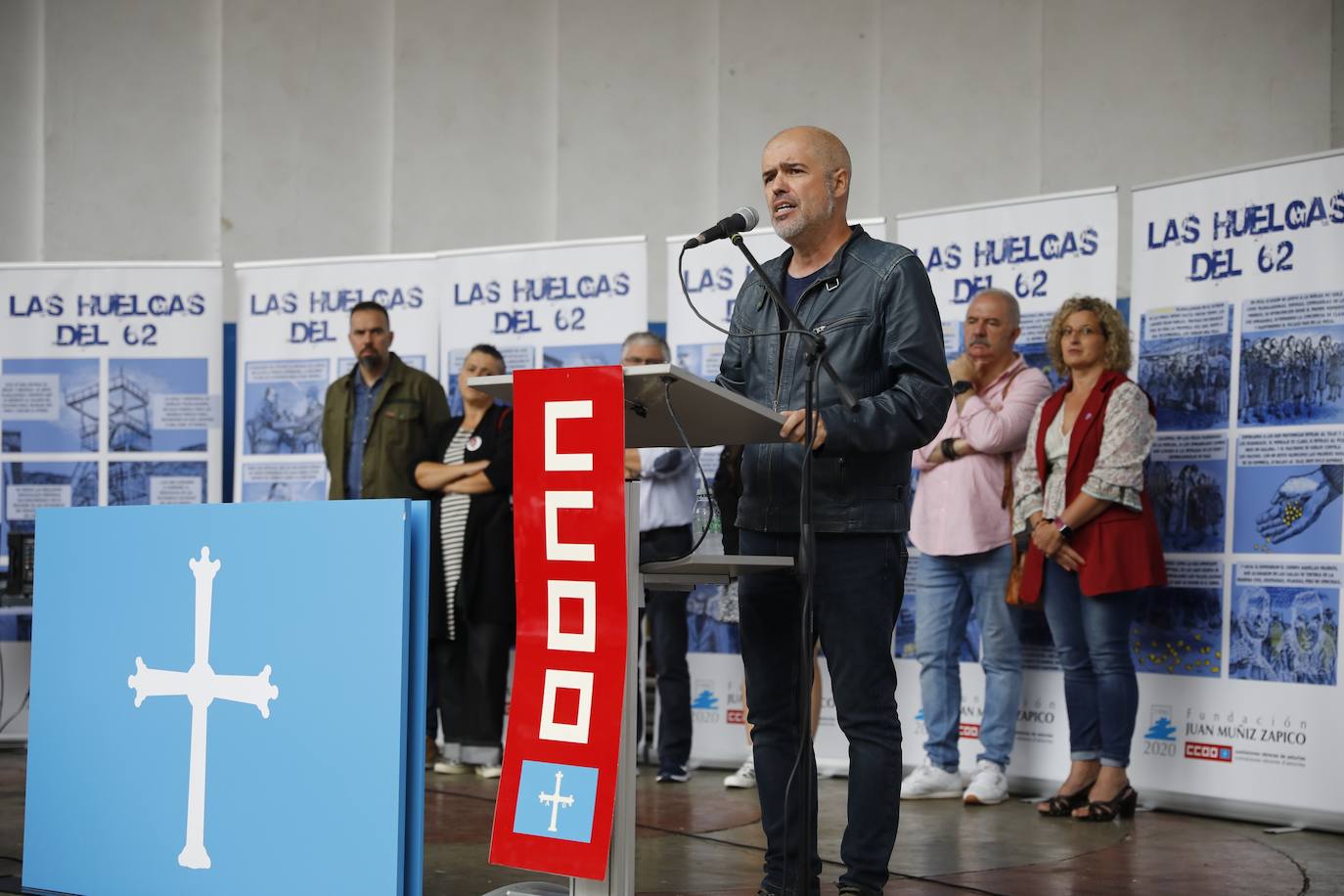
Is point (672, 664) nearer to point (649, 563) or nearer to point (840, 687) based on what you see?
point (840, 687)

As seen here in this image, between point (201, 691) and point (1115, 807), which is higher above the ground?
point (201, 691)

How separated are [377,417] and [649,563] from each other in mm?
3433

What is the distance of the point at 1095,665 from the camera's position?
173 inches

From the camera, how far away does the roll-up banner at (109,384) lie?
629 centimetres

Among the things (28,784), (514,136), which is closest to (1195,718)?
(28,784)

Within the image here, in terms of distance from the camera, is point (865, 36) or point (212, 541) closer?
point (212, 541)

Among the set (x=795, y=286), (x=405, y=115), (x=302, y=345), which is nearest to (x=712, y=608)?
(x=302, y=345)

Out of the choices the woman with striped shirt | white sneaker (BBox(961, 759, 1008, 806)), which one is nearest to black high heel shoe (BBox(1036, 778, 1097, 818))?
white sneaker (BBox(961, 759, 1008, 806))

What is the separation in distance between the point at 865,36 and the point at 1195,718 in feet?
14.2

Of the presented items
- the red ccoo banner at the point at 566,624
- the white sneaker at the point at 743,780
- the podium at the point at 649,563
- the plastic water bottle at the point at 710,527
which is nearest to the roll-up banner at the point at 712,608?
the plastic water bottle at the point at 710,527

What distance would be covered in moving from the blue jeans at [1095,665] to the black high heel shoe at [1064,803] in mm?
112

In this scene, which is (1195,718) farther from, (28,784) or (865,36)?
(865,36)

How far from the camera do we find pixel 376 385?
18.7 ft

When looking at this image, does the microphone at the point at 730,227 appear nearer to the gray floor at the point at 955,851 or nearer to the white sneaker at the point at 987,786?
the gray floor at the point at 955,851
